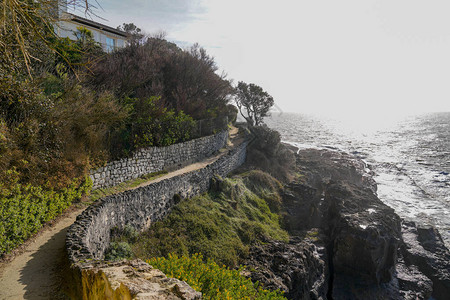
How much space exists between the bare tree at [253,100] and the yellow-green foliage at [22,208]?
3553 centimetres

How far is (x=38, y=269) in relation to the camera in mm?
9102

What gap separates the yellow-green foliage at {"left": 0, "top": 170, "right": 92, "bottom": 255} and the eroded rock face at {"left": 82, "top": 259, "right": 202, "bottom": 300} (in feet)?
15.2

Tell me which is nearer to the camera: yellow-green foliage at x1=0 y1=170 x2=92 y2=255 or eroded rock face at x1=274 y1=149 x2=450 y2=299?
yellow-green foliage at x1=0 y1=170 x2=92 y2=255

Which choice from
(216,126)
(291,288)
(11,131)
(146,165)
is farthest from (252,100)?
(11,131)

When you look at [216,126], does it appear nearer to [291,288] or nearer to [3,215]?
[291,288]

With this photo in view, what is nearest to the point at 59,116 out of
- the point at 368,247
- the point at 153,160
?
the point at 153,160

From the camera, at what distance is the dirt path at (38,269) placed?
801 centimetres

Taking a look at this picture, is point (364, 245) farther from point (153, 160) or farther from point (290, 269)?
point (153, 160)

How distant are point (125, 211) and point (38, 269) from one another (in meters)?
5.59

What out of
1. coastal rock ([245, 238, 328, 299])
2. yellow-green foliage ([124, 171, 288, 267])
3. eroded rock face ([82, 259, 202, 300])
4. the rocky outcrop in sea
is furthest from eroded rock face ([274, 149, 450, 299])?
eroded rock face ([82, 259, 202, 300])

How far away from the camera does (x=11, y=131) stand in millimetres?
11695

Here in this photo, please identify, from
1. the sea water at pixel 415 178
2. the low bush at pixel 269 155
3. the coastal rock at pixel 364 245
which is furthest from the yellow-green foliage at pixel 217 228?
the low bush at pixel 269 155

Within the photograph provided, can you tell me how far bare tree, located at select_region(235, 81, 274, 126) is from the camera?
46.1m

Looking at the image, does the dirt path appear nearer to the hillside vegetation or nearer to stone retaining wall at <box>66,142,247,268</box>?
the hillside vegetation
